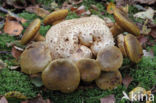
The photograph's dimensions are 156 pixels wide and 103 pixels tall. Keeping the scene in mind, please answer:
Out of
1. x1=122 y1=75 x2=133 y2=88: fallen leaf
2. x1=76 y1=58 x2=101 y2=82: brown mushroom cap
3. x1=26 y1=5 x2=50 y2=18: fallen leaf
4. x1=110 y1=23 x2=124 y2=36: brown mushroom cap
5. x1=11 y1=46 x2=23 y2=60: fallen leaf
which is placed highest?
x1=26 y1=5 x2=50 y2=18: fallen leaf

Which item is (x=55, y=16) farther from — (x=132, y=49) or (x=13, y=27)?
(x=132, y=49)

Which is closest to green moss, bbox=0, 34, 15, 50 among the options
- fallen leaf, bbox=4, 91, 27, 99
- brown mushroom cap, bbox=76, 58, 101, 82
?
fallen leaf, bbox=4, 91, 27, 99

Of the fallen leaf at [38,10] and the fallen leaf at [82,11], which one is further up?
the fallen leaf at [38,10]

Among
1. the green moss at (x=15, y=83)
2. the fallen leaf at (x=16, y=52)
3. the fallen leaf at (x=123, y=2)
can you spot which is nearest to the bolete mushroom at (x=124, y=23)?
the green moss at (x=15, y=83)

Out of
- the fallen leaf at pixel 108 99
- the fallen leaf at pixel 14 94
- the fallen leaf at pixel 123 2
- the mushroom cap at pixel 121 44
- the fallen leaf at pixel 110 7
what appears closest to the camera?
the fallen leaf at pixel 14 94

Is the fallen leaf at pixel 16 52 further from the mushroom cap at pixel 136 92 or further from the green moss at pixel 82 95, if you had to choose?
the mushroom cap at pixel 136 92

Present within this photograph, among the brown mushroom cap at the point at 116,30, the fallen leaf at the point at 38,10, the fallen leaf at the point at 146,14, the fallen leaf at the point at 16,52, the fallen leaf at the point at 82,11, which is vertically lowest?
the fallen leaf at the point at 16,52

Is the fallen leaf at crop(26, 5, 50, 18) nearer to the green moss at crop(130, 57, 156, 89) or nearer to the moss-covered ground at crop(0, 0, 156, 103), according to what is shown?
the moss-covered ground at crop(0, 0, 156, 103)
